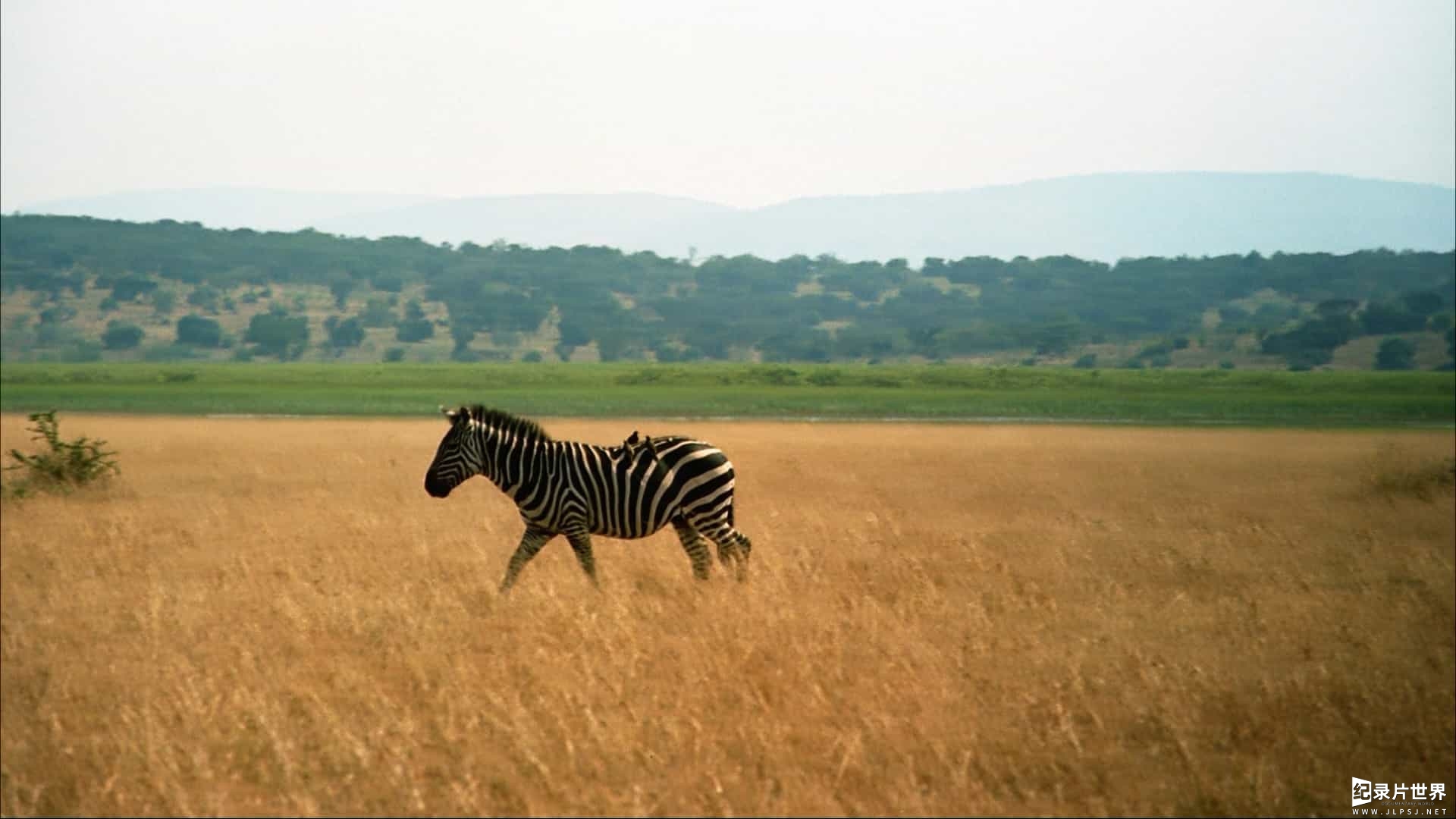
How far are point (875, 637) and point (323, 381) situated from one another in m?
70.0

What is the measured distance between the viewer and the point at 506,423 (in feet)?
41.9

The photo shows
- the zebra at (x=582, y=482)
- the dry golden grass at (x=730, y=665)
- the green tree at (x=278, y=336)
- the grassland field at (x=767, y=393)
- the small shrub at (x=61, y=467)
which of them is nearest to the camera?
the dry golden grass at (x=730, y=665)

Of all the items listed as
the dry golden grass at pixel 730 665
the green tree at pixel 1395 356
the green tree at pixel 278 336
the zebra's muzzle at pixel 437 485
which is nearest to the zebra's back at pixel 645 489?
the dry golden grass at pixel 730 665

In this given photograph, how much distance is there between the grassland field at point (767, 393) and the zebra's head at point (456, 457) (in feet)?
125

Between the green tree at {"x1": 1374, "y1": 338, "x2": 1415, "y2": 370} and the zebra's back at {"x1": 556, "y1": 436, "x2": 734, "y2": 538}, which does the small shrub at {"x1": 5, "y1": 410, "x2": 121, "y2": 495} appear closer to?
the zebra's back at {"x1": 556, "y1": 436, "x2": 734, "y2": 538}

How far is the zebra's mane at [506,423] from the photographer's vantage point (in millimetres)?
12719

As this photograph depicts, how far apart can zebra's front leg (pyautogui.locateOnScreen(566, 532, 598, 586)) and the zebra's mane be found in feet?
2.73

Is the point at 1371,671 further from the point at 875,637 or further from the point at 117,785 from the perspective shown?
the point at 117,785

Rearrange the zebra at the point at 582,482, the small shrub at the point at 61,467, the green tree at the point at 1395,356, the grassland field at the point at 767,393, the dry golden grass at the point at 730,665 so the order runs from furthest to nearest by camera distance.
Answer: the green tree at the point at 1395,356
the grassland field at the point at 767,393
the small shrub at the point at 61,467
the zebra at the point at 582,482
the dry golden grass at the point at 730,665

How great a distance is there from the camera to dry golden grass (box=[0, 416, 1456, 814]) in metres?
7.86

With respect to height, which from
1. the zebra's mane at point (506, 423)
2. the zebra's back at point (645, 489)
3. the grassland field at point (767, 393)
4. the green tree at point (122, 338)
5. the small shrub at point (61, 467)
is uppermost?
the zebra's mane at point (506, 423)

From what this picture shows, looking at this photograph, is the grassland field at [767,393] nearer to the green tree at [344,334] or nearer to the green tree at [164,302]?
the green tree at [344,334]

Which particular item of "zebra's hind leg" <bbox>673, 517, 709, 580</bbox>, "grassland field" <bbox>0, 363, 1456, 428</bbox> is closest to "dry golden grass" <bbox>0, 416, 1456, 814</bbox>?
"zebra's hind leg" <bbox>673, 517, 709, 580</bbox>

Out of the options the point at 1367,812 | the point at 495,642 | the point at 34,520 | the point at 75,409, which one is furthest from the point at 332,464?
the point at 75,409
